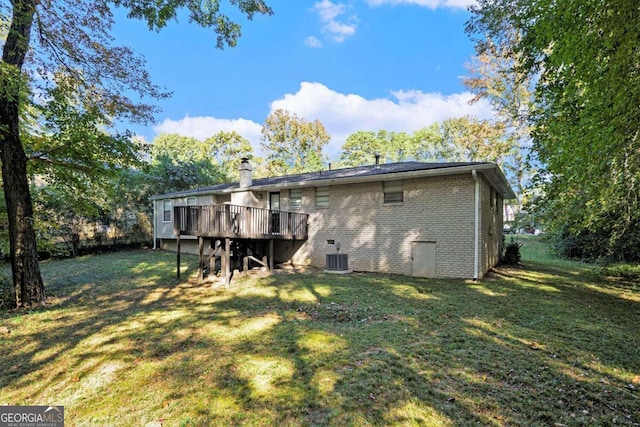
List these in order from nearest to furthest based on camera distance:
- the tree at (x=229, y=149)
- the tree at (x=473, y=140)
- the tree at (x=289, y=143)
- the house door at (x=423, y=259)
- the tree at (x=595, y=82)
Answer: the tree at (x=595, y=82)
the house door at (x=423, y=259)
the tree at (x=473, y=140)
the tree at (x=289, y=143)
the tree at (x=229, y=149)

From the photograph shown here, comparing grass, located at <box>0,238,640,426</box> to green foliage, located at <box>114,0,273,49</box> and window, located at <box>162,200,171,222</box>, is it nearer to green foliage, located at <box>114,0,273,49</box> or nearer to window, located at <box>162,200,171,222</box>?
green foliage, located at <box>114,0,273,49</box>

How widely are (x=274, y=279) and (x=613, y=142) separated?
8.65 metres

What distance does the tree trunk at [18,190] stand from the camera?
22.5 ft

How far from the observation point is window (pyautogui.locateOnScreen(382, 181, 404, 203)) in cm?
1096

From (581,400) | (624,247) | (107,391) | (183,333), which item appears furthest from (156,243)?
(624,247)

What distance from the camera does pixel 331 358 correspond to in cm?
403

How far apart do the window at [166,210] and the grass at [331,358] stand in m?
11.4

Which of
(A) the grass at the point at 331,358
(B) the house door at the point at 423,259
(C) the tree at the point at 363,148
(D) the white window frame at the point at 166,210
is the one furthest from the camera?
(C) the tree at the point at 363,148

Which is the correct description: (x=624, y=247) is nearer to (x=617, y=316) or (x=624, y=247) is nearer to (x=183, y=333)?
(x=617, y=316)

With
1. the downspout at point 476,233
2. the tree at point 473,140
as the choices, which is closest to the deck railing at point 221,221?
the downspout at point 476,233

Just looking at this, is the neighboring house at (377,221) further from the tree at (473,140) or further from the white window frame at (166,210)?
the tree at (473,140)

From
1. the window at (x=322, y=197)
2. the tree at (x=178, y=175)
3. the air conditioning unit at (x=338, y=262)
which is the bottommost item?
the air conditioning unit at (x=338, y=262)

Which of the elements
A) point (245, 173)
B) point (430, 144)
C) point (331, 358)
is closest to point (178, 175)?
point (245, 173)

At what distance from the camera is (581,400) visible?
120 inches
